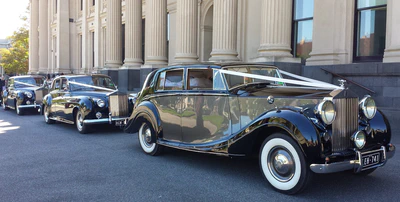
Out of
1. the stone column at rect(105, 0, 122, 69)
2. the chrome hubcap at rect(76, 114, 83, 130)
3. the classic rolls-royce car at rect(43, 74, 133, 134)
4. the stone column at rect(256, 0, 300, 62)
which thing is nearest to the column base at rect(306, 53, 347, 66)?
the stone column at rect(256, 0, 300, 62)

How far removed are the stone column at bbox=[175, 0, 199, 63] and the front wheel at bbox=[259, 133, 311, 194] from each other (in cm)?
1037

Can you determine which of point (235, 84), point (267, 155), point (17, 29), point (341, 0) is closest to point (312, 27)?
point (341, 0)

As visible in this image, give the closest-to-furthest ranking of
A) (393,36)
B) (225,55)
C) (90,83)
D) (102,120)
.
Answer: (102,120) → (393,36) → (90,83) → (225,55)

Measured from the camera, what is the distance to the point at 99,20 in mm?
26109

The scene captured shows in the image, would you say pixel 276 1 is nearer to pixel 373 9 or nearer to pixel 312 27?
pixel 312 27

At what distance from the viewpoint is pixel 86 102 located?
9.34 m

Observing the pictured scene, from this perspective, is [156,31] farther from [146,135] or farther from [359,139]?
[359,139]

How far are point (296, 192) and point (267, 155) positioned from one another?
1.89 ft

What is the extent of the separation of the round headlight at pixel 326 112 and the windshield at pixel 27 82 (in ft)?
48.6

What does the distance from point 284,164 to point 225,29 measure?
353 inches

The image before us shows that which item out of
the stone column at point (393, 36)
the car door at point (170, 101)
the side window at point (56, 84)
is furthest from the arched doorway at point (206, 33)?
the car door at point (170, 101)

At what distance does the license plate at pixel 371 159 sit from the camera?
4164mm

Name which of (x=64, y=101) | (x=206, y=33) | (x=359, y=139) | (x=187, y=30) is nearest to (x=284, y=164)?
(x=359, y=139)

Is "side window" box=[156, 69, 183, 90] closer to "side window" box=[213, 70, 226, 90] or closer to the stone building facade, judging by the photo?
"side window" box=[213, 70, 226, 90]
